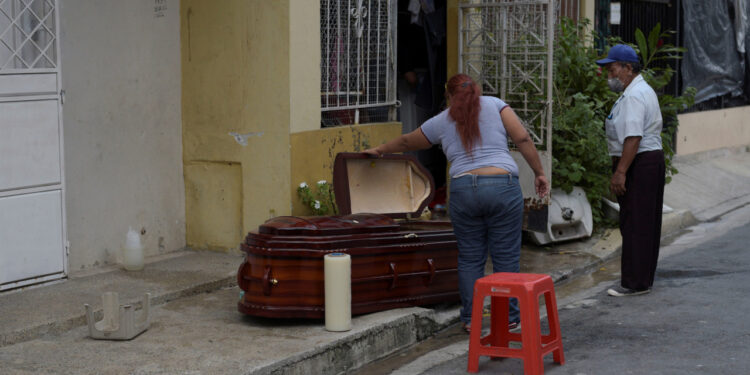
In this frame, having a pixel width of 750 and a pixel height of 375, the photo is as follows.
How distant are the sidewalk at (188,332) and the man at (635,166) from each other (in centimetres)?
99

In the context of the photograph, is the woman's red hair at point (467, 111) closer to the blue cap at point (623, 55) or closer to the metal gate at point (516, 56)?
the blue cap at point (623, 55)

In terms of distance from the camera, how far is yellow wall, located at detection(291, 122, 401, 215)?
23.9ft

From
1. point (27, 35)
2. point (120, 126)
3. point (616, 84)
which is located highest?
point (27, 35)

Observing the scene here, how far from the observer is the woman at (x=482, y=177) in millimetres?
5652

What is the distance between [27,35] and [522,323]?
12.7 ft

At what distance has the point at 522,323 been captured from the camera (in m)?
4.84

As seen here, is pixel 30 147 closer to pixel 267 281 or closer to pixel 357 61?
pixel 267 281

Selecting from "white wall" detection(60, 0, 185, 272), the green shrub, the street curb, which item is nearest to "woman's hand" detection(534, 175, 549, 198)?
the street curb

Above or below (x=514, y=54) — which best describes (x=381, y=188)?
below

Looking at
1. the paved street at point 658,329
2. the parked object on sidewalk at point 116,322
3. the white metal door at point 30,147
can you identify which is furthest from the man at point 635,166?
the white metal door at point 30,147

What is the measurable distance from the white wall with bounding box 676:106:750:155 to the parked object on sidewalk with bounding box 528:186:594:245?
17.6ft

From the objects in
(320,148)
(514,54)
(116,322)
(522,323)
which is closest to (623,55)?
(514,54)

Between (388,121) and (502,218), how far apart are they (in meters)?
3.16

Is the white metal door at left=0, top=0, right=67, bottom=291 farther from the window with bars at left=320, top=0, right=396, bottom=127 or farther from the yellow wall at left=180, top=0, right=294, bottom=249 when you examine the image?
the window with bars at left=320, top=0, right=396, bottom=127
